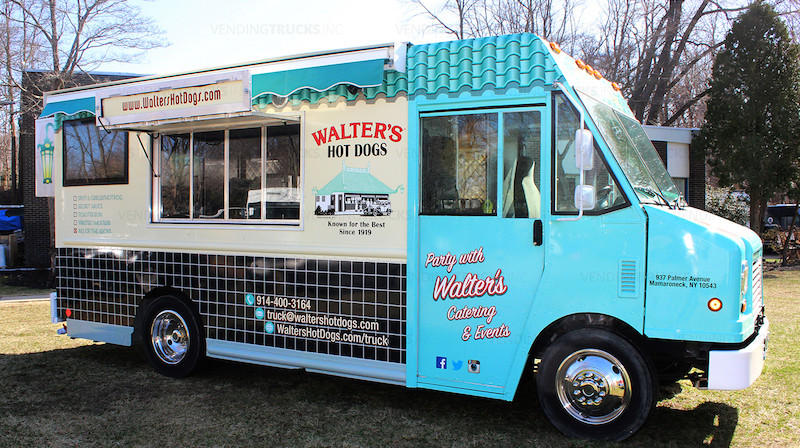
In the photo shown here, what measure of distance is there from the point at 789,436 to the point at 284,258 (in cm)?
427

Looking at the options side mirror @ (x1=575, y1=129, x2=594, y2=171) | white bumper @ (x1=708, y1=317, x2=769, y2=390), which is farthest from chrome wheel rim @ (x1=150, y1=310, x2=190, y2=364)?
white bumper @ (x1=708, y1=317, x2=769, y2=390)

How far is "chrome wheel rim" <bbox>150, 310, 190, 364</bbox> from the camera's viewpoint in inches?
247

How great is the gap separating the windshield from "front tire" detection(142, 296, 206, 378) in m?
4.23

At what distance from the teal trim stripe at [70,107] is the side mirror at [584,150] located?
5.11 metres

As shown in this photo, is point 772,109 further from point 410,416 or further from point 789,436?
point 410,416

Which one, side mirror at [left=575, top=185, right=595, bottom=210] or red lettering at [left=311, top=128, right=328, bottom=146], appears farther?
red lettering at [left=311, top=128, right=328, bottom=146]

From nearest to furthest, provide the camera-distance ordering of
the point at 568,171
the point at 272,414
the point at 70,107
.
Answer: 1. the point at 568,171
2. the point at 272,414
3. the point at 70,107

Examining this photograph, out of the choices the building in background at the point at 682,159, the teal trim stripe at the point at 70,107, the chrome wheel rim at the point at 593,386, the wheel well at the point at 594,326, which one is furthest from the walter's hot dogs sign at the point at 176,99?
the building in background at the point at 682,159

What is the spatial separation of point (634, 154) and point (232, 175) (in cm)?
365

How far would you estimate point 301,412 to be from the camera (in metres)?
5.14

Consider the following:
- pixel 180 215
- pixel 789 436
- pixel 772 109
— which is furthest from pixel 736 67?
pixel 180 215

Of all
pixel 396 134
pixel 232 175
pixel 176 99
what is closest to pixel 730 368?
pixel 396 134

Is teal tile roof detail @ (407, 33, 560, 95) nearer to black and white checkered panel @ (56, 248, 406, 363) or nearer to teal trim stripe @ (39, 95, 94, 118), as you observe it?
black and white checkered panel @ (56, 248, 406, 363)

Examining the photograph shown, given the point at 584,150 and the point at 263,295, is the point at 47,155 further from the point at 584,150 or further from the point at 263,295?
the point at 584,150
